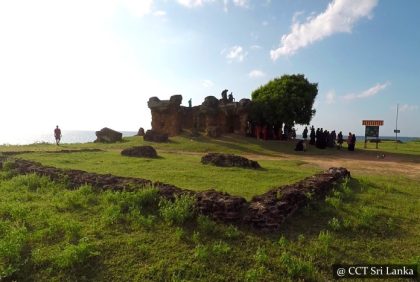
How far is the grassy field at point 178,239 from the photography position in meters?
6.81

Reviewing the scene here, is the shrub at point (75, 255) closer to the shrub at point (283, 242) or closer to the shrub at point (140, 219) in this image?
the shrub at point (140, 219)

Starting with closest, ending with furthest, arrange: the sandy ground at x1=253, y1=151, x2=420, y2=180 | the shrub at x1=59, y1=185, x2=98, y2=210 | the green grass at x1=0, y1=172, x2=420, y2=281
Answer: the green grass at x1=0, y1=172, x2=420, y2=281, the shrub at x1=59, y1=185, x2=98, y2=210, the sandy ground at x1=253, y1=151, x2=420, y2=180

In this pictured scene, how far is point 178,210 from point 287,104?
3080 cm

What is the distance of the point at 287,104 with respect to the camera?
3766cm

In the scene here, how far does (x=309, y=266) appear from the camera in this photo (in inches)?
263

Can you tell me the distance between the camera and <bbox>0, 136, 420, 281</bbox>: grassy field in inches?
268

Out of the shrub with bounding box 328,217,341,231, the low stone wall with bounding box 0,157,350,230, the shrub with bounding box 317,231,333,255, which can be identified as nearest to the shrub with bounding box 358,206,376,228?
the shrub with bounding box 328,217,341,231

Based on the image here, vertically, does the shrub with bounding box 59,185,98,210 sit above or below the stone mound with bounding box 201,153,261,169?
below

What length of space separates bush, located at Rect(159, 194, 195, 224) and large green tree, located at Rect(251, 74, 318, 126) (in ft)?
97.8

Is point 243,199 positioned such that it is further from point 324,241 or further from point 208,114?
point 208,114

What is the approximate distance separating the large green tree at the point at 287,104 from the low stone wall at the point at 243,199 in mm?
25737

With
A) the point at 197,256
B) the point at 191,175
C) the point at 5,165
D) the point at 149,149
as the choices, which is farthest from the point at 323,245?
the point at 149,149

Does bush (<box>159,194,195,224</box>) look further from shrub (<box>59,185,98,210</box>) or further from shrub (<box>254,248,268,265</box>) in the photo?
shrub (<box>59,185,98,210</box>)

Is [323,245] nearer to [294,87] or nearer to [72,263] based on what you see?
[72,263]
